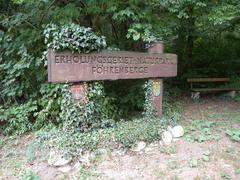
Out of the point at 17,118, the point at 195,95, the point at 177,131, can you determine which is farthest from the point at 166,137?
the point at 195,95

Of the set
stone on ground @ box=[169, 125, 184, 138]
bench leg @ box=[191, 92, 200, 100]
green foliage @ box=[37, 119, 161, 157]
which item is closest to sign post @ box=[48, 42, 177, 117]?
stone on ground @ box=[169, 125, 184, 138]

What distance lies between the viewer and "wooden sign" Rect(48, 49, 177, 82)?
12.7ft

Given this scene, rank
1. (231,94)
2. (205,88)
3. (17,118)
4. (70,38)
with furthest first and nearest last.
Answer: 1. (205,88)
2. (231,94)
3. (17,118)
4. (70,38)

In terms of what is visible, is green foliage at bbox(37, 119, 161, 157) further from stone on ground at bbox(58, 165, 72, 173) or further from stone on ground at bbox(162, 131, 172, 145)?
stone on ground at bbox(58, 165, 72, 173)

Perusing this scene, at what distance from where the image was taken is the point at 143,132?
4.29 meters

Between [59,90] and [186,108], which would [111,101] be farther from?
[186,108]

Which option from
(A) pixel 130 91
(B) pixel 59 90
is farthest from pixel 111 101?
(B) pixel 59 90

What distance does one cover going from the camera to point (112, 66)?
14.5 feet

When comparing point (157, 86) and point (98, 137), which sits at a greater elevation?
point (157, 86)

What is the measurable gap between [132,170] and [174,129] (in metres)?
1.21

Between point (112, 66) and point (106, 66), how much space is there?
122mm

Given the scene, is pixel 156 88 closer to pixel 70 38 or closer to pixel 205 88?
pixel 70 38

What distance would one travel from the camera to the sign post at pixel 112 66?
3889mm

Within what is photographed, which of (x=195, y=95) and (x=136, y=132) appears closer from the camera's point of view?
(x=136, y=132)
